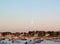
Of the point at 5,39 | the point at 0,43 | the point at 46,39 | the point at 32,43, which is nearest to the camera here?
the point at 0,43

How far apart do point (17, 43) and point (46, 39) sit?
5533 mm

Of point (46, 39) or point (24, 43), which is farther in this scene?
point (46, 39)

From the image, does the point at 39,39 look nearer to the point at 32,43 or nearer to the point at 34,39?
the point at 34,39

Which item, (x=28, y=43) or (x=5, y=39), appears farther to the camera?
(x=5, y=39)

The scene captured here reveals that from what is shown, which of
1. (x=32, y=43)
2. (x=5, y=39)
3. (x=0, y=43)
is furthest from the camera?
(x=5, y=39)

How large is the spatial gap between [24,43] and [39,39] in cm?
292

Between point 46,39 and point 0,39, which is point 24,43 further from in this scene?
point 46,39

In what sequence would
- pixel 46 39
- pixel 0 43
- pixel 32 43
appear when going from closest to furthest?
pixel 0 43 < pixel 32 43 < pixel 46 39

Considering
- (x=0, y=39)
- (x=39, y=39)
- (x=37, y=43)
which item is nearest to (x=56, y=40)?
(x=39, y=39)

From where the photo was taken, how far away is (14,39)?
89.7 ft

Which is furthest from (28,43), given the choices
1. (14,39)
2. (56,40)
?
(56,40)

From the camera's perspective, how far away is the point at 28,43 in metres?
25.3

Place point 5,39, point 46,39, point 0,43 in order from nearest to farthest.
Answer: point 0,43, point 5,39, point 46,39

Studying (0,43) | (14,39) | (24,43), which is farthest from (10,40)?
(0,43)
